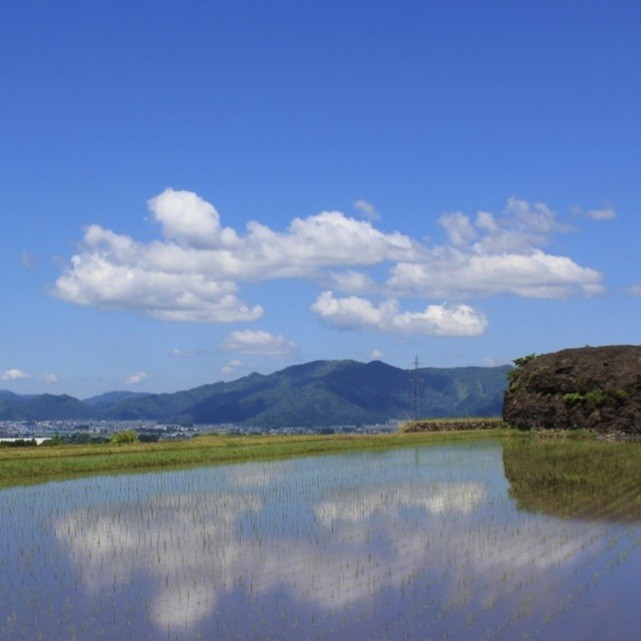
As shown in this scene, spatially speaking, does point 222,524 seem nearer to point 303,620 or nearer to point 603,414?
point 303,620

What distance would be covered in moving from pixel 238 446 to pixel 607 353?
26.5 meters

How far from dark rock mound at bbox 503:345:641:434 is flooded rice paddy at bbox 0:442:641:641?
26997 mm

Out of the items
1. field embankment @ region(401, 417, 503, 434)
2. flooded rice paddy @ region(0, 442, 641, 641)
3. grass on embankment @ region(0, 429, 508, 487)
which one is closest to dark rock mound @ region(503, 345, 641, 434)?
field embankment @ region(401, 417, 503, 434)

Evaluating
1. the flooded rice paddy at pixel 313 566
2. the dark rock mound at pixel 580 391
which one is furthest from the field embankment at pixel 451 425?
the flooded rice paddy at pixel 313 566

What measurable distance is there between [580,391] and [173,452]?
91.5ft

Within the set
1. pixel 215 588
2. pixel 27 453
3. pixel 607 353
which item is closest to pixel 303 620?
pixel 215 588

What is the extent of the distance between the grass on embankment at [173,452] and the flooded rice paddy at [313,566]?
7.26 metres

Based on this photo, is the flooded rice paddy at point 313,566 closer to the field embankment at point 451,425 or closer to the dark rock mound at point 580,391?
the dark rock mound at point 580,391

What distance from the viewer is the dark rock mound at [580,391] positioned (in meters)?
49.6

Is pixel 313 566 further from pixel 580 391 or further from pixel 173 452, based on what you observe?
pixel 580 391

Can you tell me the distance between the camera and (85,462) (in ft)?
114

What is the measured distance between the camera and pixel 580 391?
172 ft

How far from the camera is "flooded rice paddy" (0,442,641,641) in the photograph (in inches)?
455

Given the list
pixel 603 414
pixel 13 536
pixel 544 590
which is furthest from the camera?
pixel 603 414
